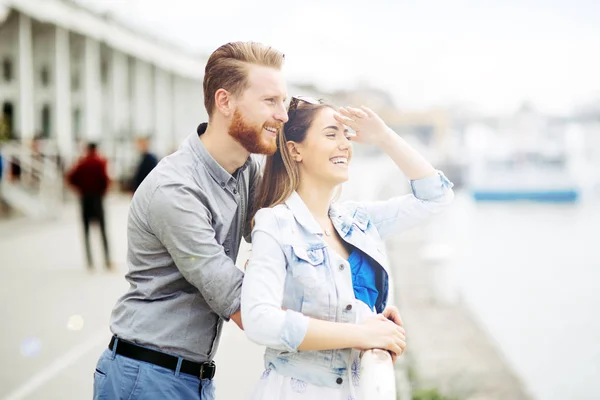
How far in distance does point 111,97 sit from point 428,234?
1153cm

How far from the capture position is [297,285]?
1968 millimetres

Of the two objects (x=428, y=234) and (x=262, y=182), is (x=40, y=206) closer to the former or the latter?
(x=428, y=234)

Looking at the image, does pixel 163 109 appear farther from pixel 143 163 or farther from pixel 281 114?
pixel 281 114

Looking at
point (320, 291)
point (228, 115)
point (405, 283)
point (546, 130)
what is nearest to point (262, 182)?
point (228, 115)

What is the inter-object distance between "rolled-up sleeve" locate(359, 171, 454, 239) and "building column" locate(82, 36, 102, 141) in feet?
64.9

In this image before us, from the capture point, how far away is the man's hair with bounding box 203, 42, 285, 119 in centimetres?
215

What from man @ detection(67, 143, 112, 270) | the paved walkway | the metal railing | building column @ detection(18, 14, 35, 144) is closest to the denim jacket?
the paved walkway

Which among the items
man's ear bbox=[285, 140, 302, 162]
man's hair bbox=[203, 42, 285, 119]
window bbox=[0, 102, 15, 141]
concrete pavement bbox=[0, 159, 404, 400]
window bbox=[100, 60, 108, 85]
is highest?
window bbox=[100, 60, 108, 85]

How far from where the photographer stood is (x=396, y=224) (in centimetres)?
238

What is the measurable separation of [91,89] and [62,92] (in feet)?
4.86

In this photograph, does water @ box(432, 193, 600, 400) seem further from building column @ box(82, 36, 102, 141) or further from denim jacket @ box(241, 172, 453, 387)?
building column @ box(82, 36, 102, 141)

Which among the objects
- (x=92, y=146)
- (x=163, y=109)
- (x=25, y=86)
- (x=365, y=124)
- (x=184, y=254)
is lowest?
(x=184, y=254)

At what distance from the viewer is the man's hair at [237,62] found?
2.15 m

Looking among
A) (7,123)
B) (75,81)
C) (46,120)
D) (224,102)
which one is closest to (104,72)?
(75,81)
